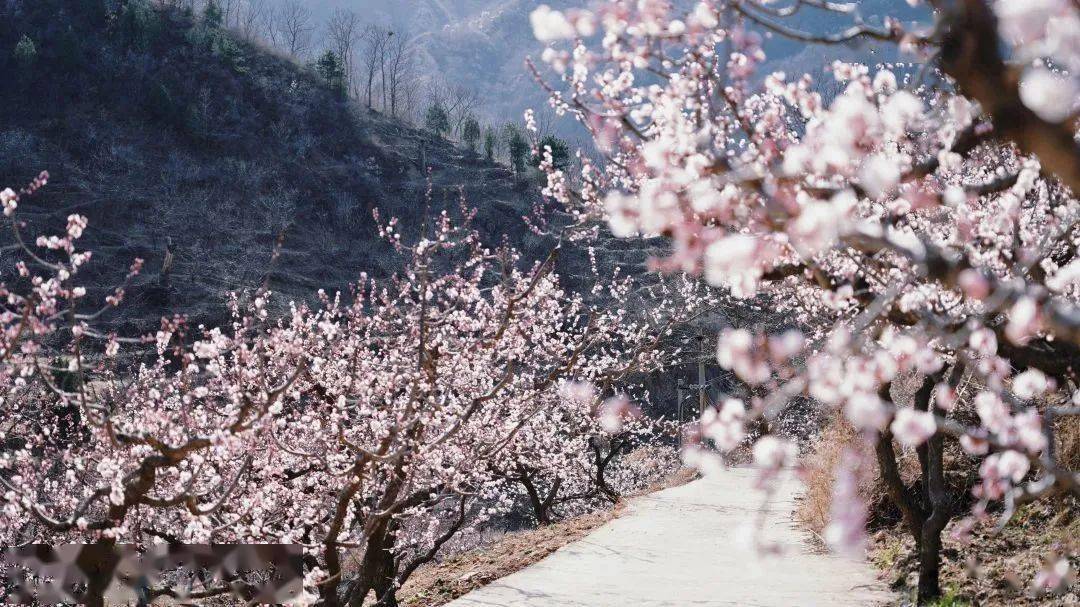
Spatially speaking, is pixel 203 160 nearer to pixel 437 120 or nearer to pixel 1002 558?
pixel 437 120

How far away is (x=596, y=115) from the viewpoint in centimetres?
451

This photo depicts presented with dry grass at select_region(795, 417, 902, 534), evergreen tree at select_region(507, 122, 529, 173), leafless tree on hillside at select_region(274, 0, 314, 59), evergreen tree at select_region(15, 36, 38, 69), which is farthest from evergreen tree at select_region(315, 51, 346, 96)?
dry grass at select_region(795, 417, 902, 534)

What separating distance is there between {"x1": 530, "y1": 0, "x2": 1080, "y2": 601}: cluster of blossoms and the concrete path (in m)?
2.00

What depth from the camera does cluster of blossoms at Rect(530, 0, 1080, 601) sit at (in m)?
2.27

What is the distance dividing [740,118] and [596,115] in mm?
735

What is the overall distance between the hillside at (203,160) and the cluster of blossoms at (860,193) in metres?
38.4

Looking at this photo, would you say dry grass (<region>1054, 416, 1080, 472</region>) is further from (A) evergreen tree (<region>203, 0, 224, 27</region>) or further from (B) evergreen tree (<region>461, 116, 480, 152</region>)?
(A) evergreen tree (<region>203, 0, 224, 27</region>)

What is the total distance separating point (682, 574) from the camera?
28.0ft

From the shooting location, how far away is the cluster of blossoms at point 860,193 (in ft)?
7.46

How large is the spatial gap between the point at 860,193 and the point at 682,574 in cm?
571

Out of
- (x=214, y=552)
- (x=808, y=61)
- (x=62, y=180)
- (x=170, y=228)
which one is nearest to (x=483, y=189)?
(x=170, y=228)
